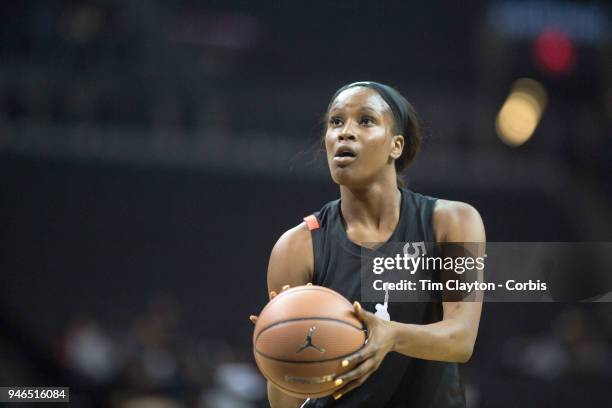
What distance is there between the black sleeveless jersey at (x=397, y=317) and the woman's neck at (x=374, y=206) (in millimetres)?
43

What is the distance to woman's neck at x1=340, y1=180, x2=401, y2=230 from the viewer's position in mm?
3625

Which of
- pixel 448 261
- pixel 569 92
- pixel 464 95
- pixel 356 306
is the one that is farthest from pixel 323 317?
pixel 569 92

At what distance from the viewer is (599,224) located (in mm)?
12930

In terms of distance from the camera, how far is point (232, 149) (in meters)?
11.6

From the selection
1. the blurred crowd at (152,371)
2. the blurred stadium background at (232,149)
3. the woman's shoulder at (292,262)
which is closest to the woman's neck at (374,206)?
the woman's shoulder at (292,262)

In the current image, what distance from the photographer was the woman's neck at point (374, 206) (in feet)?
11.9

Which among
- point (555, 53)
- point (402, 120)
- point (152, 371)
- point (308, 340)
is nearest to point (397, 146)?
point (402, 120)

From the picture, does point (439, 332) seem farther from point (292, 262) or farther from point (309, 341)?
point (292, 262)

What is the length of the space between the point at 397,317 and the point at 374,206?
0.51 m

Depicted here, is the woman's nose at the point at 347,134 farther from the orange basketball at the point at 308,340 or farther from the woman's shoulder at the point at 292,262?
the orange basketball at the point at 308,340

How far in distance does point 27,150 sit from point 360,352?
8.90m

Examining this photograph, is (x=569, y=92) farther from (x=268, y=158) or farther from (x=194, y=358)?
(x=194, y=358)

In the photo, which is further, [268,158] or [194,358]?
[268,158]

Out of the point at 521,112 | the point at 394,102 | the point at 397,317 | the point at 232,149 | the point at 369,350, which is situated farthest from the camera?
the point at 521,112
